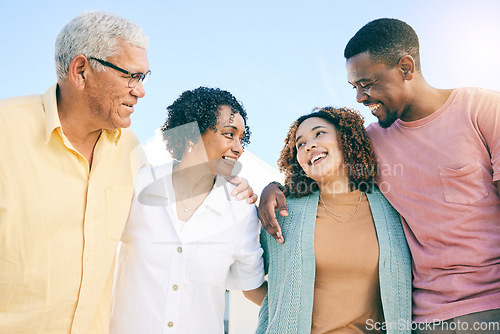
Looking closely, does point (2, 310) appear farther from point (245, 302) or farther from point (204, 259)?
point (245, 302)

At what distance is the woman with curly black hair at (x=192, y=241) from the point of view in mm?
2439

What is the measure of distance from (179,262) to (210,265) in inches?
7.7

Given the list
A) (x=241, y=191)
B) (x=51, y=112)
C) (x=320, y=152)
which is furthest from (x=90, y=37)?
(x=320, y=152)

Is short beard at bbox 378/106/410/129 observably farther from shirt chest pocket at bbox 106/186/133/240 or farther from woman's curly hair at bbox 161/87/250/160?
shirt chest pocket at bbox 106/186/133/240

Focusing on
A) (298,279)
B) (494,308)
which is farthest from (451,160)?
(298,279)

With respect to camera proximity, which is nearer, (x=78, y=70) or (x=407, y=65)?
(x=78, y=70)

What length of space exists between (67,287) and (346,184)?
1.93 metres

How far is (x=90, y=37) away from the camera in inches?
92.4

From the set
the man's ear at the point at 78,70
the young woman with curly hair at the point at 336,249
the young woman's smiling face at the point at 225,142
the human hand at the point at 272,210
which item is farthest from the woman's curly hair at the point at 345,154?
the man's ear at the point at 78,70

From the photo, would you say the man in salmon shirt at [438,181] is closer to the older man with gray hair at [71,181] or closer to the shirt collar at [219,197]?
the shirt collar at [219,197]

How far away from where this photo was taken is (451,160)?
7.95ft

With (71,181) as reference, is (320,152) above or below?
above

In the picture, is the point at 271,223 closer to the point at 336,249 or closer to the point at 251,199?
the point at 251,199

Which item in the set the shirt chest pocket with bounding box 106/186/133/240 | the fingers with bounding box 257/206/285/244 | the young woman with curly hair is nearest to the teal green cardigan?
the young woman with curly hair
